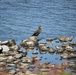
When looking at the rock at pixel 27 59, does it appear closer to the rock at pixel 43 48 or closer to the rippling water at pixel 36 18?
the rock at pixel 43 48

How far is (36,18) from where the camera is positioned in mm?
37812

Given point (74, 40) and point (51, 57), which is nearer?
point (51, 57)

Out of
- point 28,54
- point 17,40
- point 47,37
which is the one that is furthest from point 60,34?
point 28,54

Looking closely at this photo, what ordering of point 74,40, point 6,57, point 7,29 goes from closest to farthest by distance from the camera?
point 6,57, point 74,40, point 7,29

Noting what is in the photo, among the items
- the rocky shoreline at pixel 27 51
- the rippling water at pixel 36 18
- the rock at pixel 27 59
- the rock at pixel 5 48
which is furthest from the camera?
the rippling water at pixel 36 18

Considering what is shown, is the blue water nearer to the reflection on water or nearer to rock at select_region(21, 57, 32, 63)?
the reflection on water

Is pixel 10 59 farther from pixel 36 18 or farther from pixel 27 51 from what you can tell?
pixel 36 18

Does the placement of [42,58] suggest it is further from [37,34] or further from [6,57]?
[37,34]

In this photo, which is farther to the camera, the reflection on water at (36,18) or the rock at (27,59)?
the reflection on water at (36,18)

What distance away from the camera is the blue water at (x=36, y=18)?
3055cm

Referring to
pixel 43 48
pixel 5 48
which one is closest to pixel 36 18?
pixel 43 48

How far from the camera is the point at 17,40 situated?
91.2 feet

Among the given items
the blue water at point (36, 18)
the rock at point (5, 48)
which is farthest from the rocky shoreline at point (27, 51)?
the blue water at point (36, 18)

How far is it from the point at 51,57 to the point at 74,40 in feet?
17.1
